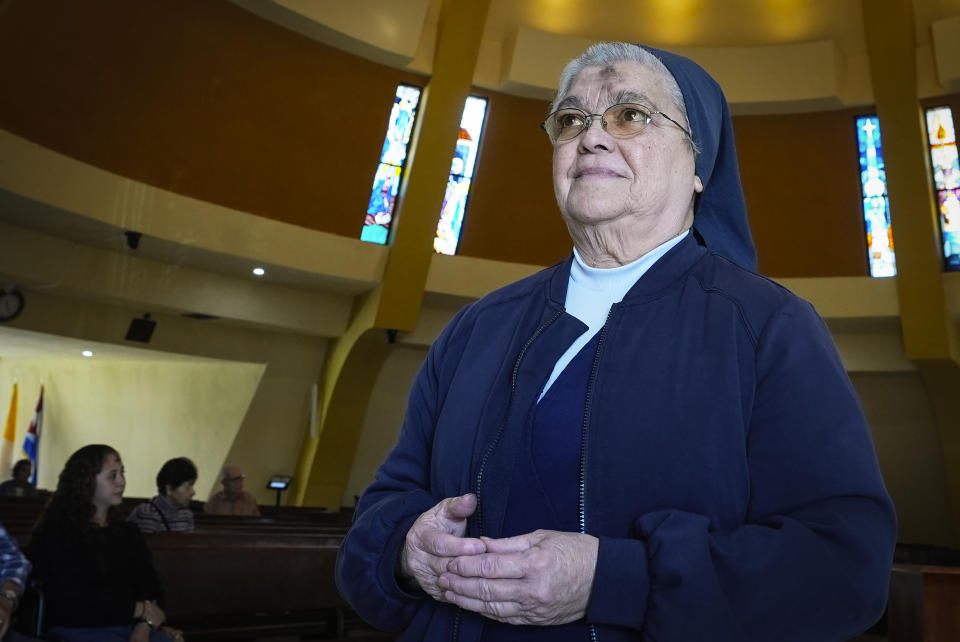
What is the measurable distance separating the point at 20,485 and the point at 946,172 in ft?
35.1

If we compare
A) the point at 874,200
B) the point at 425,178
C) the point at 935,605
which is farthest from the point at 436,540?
the point at 874,200

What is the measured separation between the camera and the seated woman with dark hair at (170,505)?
→ 191 inches

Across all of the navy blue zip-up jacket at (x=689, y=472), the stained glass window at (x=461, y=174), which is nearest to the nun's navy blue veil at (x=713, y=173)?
the navy blue zip-up jacket at (x=689, y=472)

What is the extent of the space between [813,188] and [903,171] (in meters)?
1.13

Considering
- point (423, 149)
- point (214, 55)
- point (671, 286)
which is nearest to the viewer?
point (671, 286)

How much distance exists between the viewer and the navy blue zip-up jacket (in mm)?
878

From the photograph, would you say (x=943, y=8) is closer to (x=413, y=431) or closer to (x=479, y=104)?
(x=479, y=104)

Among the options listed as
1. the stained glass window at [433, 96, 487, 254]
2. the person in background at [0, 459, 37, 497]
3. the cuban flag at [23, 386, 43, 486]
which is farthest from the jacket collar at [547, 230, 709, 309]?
the cuban flag at [23, 386, 43, 486]

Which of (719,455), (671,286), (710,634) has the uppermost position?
(671,286)

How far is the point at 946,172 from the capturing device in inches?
341

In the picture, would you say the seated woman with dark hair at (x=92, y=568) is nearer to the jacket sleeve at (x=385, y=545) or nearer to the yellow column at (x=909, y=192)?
the jacket sleeve at (x=385, y=545)

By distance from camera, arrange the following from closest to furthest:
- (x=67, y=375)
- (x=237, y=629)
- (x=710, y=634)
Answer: (x=710, y=634) < (x=237, y=629) < (x=67, y=375)

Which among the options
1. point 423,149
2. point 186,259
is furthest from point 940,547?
point 186,259

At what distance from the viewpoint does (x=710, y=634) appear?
0.87 meters
